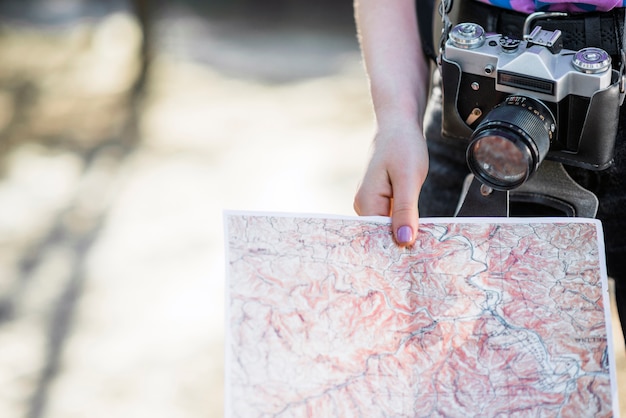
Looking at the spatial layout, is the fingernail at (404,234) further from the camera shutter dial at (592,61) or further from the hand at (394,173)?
the camera shutter dial at (592,61)

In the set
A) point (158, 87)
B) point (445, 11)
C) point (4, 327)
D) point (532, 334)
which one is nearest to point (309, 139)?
point (158, 87)

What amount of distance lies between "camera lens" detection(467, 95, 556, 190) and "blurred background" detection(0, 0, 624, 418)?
1134 mm

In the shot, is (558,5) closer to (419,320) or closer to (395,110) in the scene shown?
(395,110)

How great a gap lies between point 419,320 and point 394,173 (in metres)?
0.14

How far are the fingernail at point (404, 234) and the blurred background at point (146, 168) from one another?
3.52 ft

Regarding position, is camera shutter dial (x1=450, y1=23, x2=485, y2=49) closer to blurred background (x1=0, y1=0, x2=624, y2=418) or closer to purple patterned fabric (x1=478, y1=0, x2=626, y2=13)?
purple patterned fabric (x1=478, y1=0, x2=626, y2=13)

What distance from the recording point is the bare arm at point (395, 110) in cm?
72

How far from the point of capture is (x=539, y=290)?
0.66 metres

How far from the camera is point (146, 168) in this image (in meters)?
2.43

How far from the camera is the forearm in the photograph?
807 millimetres

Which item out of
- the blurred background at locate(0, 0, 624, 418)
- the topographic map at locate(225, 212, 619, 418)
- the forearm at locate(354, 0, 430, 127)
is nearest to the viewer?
the topographic map at locate(225, 212, 619, 418)

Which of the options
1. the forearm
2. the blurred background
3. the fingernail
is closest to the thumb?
the fingernail

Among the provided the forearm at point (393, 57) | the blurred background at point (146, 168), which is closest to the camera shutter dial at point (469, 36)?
the forearm at point (393, 57)

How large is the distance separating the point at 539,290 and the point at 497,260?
0.04 m
